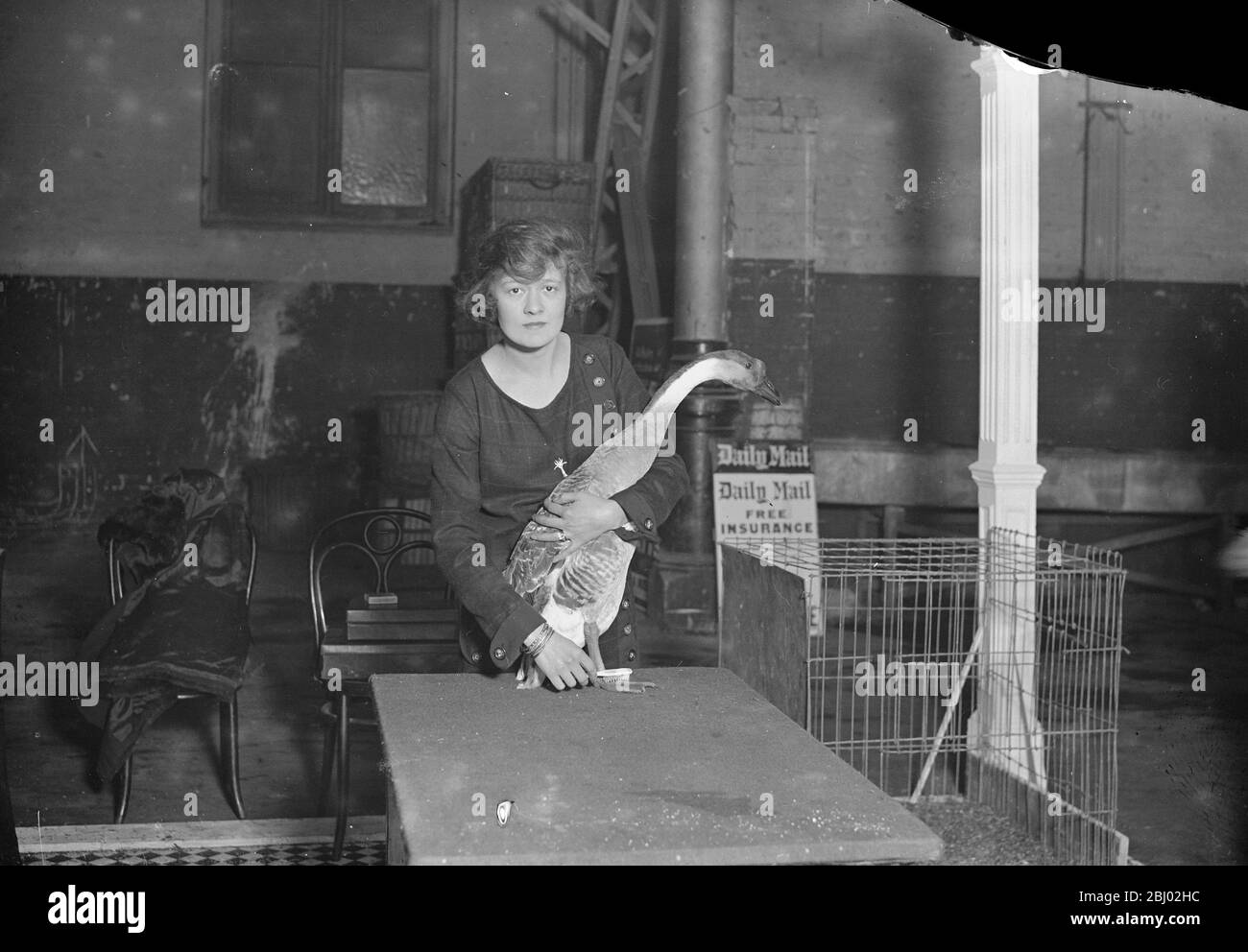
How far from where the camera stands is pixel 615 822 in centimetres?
199

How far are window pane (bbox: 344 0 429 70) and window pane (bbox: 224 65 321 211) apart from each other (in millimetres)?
322

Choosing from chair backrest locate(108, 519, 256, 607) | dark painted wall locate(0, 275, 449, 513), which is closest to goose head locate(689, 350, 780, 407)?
chair backrest locate(108, 519, 256, 607)

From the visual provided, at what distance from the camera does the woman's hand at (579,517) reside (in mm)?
2945

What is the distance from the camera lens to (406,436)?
25.7 feet

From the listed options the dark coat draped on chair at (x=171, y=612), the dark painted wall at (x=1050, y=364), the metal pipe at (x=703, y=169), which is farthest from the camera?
the dark painted wall at (x=1050, y=364)

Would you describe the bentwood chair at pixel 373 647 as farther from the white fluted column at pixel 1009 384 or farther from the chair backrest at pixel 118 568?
the white fluted column at pixel 1009 384

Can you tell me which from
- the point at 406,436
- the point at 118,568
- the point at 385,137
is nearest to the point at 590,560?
the point at 118,568

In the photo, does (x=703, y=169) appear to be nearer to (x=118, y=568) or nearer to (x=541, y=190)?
(x=541, y=190)

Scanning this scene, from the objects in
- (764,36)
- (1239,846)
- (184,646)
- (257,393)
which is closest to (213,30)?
(257,393)

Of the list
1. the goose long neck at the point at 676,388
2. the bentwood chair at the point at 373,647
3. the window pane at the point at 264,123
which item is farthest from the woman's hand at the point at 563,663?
the window pane at the point at 264,123

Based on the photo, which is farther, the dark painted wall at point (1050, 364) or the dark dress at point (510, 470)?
the dark painted wall at point (1050, 364)

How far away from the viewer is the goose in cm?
297

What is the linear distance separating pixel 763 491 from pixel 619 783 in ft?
15.6

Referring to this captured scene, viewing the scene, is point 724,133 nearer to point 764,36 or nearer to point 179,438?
point 764,36
